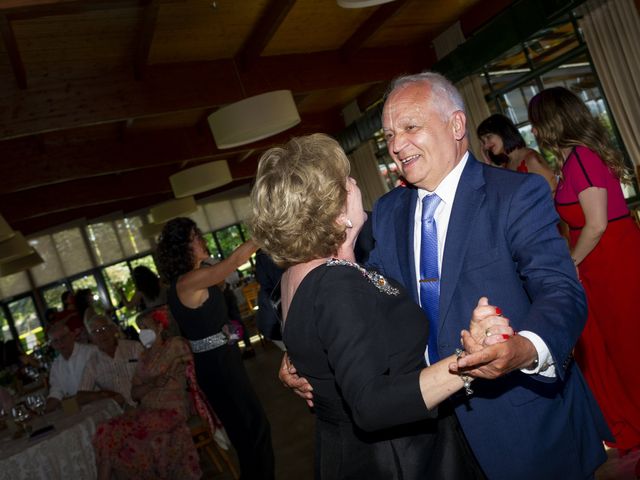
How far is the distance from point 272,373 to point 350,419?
7.04 m

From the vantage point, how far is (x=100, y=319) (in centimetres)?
452

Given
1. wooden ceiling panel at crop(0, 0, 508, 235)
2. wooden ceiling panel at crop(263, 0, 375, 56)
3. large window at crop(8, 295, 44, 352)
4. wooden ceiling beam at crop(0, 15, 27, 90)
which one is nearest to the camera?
wooden ceiling beam at crop(0, 15, 27, 90)

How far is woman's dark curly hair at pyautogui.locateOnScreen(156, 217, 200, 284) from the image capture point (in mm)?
3553

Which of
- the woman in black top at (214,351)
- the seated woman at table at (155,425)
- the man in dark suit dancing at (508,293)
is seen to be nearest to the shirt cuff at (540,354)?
the man in dark suit dancing at (508,293)

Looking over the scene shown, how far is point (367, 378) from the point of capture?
52.4 inches

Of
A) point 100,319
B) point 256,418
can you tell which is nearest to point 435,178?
point 256,418

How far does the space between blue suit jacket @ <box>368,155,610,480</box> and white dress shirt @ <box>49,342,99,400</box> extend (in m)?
3.62

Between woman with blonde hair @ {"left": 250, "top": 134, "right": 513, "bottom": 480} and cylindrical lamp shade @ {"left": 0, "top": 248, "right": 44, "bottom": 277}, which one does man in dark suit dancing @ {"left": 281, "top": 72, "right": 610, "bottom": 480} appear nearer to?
woman with blonde hair @ {"left": 250, "top": 134, "right": 513, "bottom": 480}

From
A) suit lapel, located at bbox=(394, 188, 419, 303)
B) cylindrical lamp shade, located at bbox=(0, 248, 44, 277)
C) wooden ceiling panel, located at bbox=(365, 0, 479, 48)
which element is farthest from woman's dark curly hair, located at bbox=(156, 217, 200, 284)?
cylindrical lamp shade, located at bbox=(0, 248, 44, 277)

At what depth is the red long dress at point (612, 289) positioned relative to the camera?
2.75m

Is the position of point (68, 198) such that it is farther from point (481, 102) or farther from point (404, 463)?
point (404, 463)

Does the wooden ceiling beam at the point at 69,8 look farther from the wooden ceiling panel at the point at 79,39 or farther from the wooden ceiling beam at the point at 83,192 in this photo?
the wooden ceiling beam at the point at 83,192

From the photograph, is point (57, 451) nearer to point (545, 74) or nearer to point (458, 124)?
point (458, 124)

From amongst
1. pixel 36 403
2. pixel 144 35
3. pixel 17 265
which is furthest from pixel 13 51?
pixel 17 265
